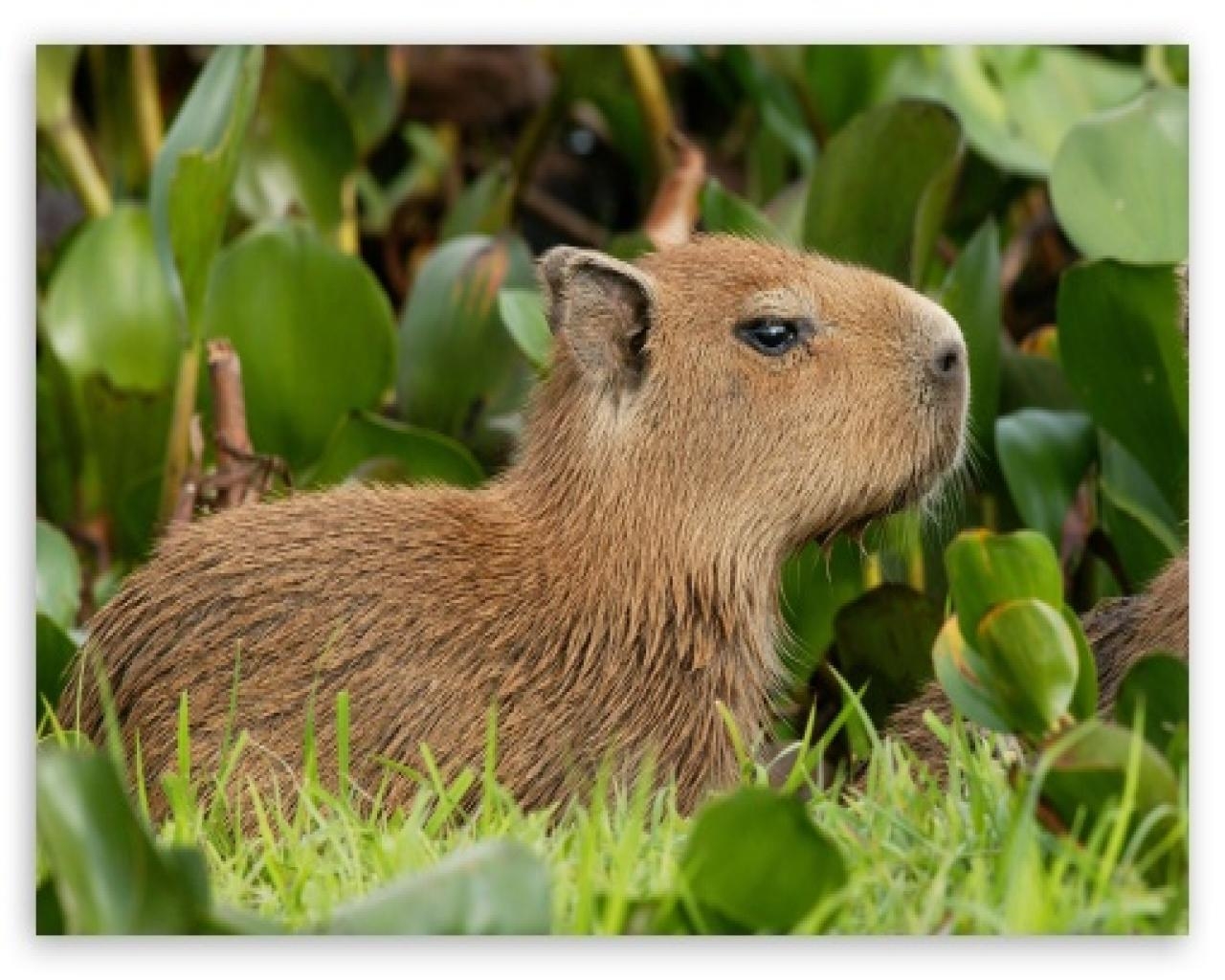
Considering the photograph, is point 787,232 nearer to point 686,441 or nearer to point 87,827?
point 686,441

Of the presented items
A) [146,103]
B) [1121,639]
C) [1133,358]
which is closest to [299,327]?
[146,103]

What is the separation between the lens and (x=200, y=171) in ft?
13.7

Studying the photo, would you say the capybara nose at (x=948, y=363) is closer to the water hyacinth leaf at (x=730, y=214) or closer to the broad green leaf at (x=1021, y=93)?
the water hyacinth leaf at (x=730, y=214)

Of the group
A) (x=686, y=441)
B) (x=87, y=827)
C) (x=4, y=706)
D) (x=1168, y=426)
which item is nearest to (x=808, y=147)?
(x=1168, y=426)

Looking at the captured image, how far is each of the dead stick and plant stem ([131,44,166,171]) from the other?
1037 millimetres

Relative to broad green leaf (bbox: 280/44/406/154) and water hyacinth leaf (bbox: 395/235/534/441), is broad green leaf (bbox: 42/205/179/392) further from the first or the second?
broad green leaf (bbox: 280/44/406/154)

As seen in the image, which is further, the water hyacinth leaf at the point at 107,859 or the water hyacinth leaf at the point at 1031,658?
the water hyacinth leaf at the point at 1031,658

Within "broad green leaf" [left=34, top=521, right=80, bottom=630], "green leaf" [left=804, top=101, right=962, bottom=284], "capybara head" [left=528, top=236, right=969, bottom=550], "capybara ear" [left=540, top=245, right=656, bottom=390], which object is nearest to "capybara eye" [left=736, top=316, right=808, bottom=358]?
"capybara head" [left=528, top=236, right=969, bottom=550]

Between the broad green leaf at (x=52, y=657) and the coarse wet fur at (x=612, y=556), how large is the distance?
0.30 metres

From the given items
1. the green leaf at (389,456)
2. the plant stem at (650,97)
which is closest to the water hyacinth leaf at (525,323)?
the green leaf at (389,456)

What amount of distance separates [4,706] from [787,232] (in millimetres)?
2036

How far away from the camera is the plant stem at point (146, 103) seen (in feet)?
17.6

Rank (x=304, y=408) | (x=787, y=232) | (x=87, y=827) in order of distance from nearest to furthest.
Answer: (x=87, y=827) → (x=304, y=408) → (x=787, y=232)

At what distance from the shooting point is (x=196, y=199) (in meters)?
4.21
